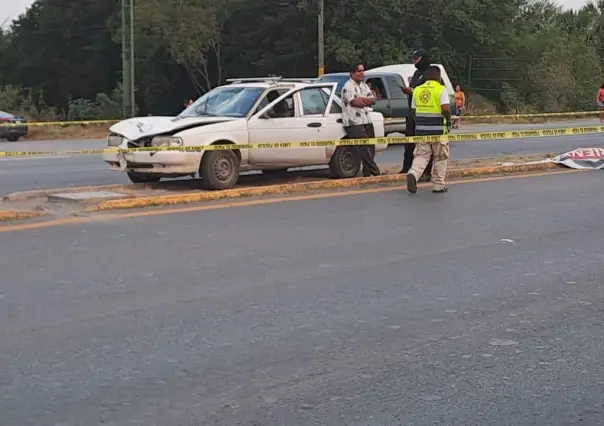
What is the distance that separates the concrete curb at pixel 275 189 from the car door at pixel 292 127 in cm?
54

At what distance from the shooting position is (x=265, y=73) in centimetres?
5138

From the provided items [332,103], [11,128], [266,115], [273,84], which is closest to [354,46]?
[11,128]

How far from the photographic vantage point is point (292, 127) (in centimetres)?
1261

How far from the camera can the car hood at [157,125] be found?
37.9ft

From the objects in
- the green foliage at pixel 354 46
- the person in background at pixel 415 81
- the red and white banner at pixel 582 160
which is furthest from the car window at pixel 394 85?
the green foliage at pixel 354 46

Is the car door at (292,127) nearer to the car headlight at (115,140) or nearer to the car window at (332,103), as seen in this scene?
the car window at (332,103)

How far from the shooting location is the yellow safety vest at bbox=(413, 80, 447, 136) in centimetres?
1180

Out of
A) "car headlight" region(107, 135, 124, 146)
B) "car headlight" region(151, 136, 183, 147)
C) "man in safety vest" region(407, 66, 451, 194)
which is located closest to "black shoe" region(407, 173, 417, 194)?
"man in safety vest" region(407, 66, 451, 194)

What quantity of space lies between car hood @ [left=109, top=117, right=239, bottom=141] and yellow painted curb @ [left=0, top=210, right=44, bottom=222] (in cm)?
222

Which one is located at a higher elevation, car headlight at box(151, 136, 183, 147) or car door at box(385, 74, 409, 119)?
car door at box(385, 74, 409, 119)

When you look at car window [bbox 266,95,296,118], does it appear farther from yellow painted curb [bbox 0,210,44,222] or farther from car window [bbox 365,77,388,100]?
car window [bbox 365,77,388,100]

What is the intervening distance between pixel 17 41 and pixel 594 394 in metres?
71.9

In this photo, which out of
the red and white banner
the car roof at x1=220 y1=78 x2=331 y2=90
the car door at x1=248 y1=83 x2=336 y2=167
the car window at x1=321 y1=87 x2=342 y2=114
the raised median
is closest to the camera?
the raised median

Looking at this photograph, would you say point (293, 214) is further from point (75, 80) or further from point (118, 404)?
point (75, 80)
